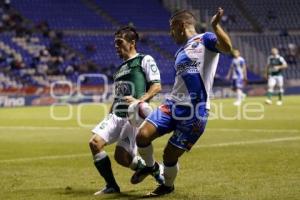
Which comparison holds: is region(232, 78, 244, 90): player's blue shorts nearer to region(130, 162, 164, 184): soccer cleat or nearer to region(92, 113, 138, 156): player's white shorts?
region(92, 113, 138, 156): player's white shorts

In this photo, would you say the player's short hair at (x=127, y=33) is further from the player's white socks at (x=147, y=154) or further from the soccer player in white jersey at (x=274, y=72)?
the soccer player in white jersey at (x=274, y=72)

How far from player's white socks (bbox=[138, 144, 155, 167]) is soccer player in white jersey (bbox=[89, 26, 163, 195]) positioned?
130mm

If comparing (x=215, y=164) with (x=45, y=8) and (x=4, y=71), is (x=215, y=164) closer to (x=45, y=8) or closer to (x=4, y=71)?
(x=4, y=71)

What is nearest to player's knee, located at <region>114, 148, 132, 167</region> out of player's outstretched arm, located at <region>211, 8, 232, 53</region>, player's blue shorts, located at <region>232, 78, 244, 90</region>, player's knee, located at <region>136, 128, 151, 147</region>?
player's knee, located at <region>136, 128, 151, 147</region>

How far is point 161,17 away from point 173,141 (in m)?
46.5

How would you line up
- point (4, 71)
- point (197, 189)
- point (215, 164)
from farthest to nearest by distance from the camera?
point (4, 71), point (215, 164), point (197, 189)

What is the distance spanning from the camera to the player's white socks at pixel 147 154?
977 centimetres

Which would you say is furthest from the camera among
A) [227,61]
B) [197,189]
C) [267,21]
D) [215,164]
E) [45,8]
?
[267,21]

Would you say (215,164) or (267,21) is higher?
(267,21)

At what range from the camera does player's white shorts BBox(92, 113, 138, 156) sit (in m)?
10.1

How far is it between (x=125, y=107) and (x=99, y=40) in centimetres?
4090

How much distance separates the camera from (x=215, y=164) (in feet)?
42.3

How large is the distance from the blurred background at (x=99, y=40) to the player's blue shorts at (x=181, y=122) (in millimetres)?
30365

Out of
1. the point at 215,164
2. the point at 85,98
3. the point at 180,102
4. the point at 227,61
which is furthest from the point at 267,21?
the point at 180,102
